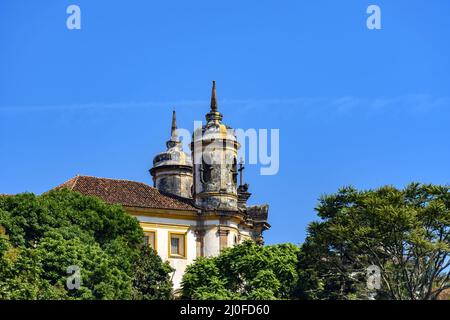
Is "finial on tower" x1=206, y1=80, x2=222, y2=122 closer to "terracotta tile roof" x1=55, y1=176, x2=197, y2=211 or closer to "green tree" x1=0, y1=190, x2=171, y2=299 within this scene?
"terracotta tile roof" x1=55, y1=176, x2=197, y2=211

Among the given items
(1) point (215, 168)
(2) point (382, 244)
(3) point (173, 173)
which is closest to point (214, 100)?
(1) point (215, 168)

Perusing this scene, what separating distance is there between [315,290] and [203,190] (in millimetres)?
15995

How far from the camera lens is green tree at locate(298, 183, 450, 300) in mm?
47719

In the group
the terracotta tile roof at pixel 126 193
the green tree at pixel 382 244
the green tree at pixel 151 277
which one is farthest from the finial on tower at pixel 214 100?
the green tree at pixel 382 244

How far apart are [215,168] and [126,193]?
225 inches

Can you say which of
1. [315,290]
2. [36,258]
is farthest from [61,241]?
[315,290]

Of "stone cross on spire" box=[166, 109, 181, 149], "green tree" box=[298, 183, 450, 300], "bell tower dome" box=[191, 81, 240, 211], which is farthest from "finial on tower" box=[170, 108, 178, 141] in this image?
"green tree" box=[298, 183, 450, 300]

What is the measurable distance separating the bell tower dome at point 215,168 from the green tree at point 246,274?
8.45 m

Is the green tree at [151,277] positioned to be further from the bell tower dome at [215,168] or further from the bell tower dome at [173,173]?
the bell tower dome at [173,173]

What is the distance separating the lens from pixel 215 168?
65.8 meters

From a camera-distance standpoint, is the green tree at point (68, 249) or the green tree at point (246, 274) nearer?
the green tree at point (68, 249)

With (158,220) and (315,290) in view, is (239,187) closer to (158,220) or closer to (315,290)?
(158,220)

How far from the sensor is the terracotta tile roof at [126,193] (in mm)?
62531
